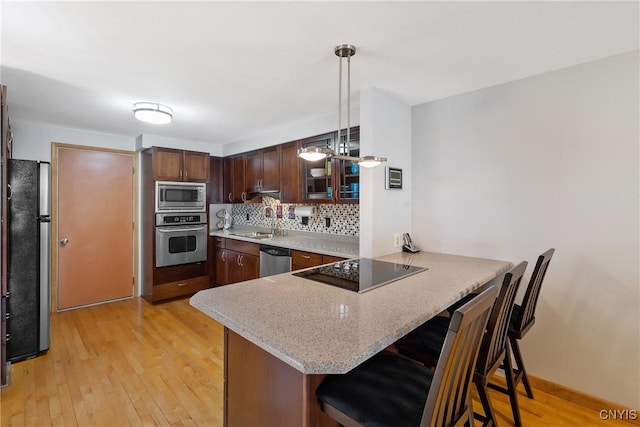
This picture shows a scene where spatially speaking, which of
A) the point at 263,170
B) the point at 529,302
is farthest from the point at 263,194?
the point at 529,302

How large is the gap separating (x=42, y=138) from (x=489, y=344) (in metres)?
4.81

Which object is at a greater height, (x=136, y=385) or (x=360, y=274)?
(x=360, y=274)

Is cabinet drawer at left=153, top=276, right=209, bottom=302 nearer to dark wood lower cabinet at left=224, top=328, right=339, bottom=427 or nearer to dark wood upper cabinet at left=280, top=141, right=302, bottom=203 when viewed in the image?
dark wood upper cabinet at left=280, top=141, right=302, bottom=203

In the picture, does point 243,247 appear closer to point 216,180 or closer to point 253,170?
point 253,170

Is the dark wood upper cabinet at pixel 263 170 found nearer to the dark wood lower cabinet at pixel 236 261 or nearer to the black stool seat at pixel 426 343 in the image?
the dark wood lower cabinet at pixel 236 261

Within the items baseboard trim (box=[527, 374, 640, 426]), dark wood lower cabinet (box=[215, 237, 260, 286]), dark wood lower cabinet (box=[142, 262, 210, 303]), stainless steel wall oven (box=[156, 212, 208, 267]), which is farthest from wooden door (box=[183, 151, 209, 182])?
baseboard trim (box=[527, 374, 640, 426])

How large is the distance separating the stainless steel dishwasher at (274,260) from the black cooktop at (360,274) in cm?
117

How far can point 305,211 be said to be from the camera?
12.5ft

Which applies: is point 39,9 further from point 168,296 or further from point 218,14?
point 168,296

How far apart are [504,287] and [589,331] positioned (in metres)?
1.26

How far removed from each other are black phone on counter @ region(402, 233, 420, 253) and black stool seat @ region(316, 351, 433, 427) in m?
1.50

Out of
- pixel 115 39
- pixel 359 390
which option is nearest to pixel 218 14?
→ pixel 115 39

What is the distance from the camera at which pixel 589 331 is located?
6.61 ft

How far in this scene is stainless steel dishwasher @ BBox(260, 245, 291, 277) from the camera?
3.30 meters
